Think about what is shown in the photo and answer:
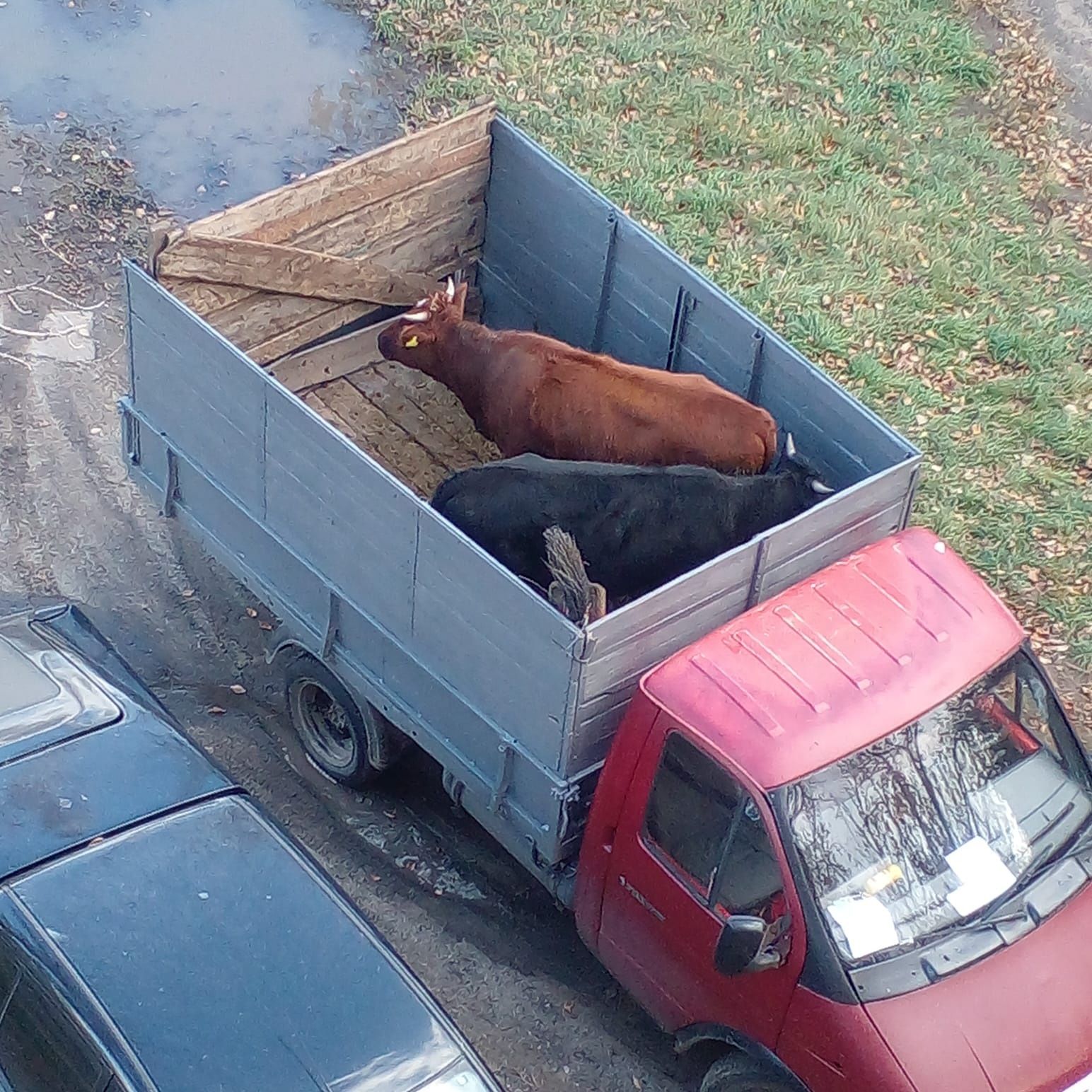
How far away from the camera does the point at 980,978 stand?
5035mm

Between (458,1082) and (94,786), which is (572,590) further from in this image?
(94,786)

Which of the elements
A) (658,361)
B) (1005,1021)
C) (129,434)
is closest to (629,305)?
(658,361)

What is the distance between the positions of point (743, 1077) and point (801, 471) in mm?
2637

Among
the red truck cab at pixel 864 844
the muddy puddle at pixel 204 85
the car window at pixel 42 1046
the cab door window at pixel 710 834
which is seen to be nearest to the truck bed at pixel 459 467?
the red truck cab at pixel 864 844

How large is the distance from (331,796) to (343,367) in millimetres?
2621

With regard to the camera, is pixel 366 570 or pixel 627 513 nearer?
pixel 366 570

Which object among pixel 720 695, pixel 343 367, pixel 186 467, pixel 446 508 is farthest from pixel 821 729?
pixel 343 367

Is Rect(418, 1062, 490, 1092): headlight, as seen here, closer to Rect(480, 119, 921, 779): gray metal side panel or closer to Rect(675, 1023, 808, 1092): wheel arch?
Rect(675, 1023, 808, 1092): wheel arch

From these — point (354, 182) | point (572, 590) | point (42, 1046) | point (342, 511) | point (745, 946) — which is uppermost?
point (354, 182)

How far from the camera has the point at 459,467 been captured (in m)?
7.96

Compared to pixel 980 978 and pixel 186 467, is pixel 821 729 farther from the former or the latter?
pixel 186 467

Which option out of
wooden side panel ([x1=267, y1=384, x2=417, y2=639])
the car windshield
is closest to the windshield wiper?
the car windshield

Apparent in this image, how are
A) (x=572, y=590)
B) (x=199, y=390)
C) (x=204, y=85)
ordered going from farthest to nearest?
(x=204, y=85)
(x=199, y=390)
(x=572, y=590)

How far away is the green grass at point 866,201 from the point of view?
Answer: 31.3 ft
